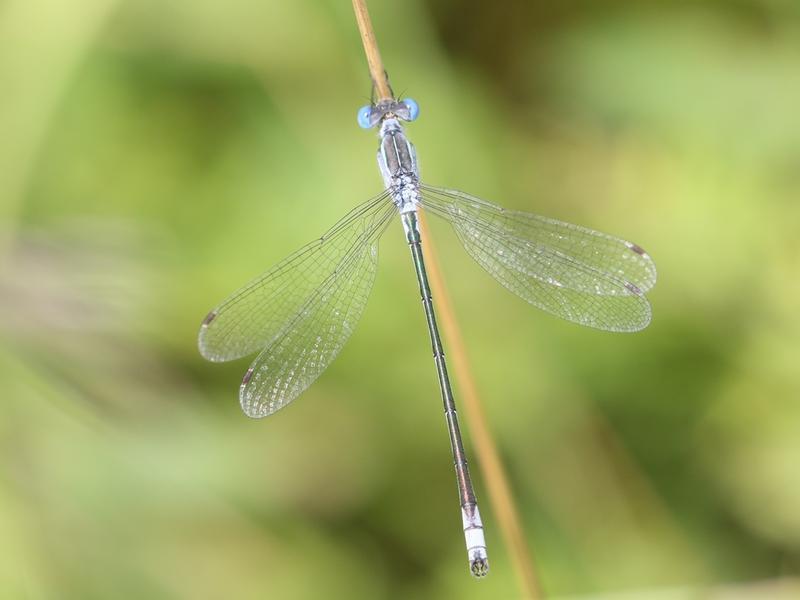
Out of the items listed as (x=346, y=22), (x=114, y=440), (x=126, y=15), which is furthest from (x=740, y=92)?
(x=114, y=440)

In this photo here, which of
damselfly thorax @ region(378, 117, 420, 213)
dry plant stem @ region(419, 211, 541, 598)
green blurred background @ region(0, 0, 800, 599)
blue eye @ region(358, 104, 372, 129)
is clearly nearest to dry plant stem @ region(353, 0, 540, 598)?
dry plant stem @ region(419, 211, 541, 598)

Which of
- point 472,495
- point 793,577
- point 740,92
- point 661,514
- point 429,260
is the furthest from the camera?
point 740,92

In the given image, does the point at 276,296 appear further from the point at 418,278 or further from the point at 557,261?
the point at 557,261

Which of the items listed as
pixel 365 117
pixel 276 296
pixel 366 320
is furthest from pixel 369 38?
pixel 366 320

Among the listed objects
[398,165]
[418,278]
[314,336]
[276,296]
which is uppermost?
[398,165]

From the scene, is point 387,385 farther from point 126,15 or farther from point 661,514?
point 126,15

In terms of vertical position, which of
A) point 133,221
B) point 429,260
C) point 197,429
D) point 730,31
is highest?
Result: point 730,31

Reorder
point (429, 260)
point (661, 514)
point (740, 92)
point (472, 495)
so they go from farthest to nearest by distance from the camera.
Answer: point (740, 92) → point (661, 514) → point (472, 495) → point (429, 260)
